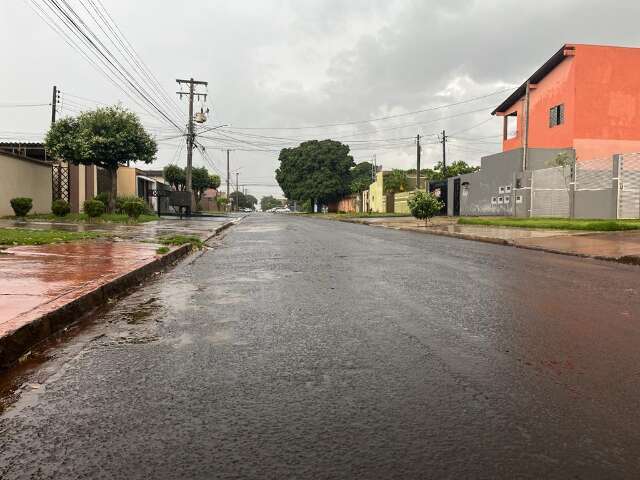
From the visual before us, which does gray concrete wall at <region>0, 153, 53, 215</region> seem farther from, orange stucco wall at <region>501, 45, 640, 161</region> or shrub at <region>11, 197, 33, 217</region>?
orange stucco wall at <region>501, 45, 640, 161</region>

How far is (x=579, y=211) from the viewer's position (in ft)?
89.7

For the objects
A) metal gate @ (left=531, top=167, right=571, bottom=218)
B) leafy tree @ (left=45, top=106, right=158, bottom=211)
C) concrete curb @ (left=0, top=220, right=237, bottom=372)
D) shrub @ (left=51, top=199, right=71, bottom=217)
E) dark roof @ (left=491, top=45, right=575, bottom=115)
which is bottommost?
concrete curb @ (left=0, top=220, right=237, bottom=372)

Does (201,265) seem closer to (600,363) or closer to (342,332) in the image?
(342,332)

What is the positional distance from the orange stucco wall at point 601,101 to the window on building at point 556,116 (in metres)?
0.69

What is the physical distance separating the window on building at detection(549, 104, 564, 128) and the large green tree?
159 ft

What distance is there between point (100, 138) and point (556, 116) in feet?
93.0

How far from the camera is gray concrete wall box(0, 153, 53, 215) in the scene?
26328mm

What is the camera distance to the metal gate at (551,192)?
1137 inches

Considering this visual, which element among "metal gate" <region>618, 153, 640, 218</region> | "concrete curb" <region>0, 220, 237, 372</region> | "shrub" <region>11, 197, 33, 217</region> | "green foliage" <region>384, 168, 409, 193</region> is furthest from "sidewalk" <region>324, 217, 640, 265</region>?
"green foliage" <region>384, 168, 409, 193</region>

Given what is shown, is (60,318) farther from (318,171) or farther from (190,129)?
(318,171)

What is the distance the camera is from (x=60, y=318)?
16.8 ft

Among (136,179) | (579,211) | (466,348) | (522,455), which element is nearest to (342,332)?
(466,348)

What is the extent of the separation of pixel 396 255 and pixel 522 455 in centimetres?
1000

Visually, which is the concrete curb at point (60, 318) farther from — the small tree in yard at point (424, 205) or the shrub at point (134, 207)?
the small tree in yard at point (424, 205)
